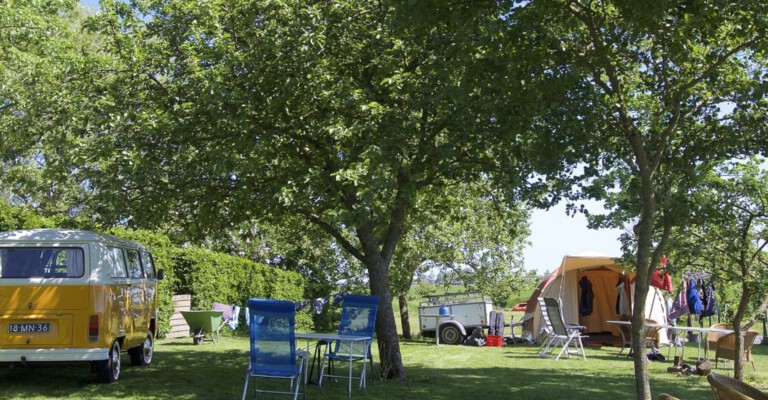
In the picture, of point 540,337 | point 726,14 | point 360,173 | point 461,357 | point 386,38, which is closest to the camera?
point 726,14

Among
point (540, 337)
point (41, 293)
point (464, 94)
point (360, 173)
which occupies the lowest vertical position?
point (540, 337)

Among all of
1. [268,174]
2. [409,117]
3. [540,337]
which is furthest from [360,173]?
[540,337]

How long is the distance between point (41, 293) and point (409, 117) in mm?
4913

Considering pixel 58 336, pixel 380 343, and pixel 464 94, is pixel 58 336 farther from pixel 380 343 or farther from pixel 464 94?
pixel 464 94

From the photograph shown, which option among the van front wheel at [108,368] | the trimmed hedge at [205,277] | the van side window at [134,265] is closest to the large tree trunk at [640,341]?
the van front wheel at [108,368]

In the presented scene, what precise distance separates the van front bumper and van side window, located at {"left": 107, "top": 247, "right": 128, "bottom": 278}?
3.74ft

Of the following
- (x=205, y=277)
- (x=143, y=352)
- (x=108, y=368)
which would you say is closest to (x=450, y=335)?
(x=205, y=277)

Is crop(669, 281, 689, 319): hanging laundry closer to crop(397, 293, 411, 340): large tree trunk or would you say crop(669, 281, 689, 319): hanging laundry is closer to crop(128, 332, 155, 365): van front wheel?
crop(397, 293, 411, 340): large tree trunk

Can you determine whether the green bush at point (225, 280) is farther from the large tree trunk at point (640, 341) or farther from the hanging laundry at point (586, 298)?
the large tree trunk at point (640, 341)

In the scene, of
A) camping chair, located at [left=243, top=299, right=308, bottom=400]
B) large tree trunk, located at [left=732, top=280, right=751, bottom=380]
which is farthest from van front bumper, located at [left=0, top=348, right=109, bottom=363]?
large tree trunk, located at [left=732, top=280, right=751, bottom=380]

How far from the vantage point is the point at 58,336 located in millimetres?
8781

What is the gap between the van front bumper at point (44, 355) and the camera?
864cm

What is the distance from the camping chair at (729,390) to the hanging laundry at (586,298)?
1655 centimetres

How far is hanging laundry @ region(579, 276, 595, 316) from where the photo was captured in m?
21.2
